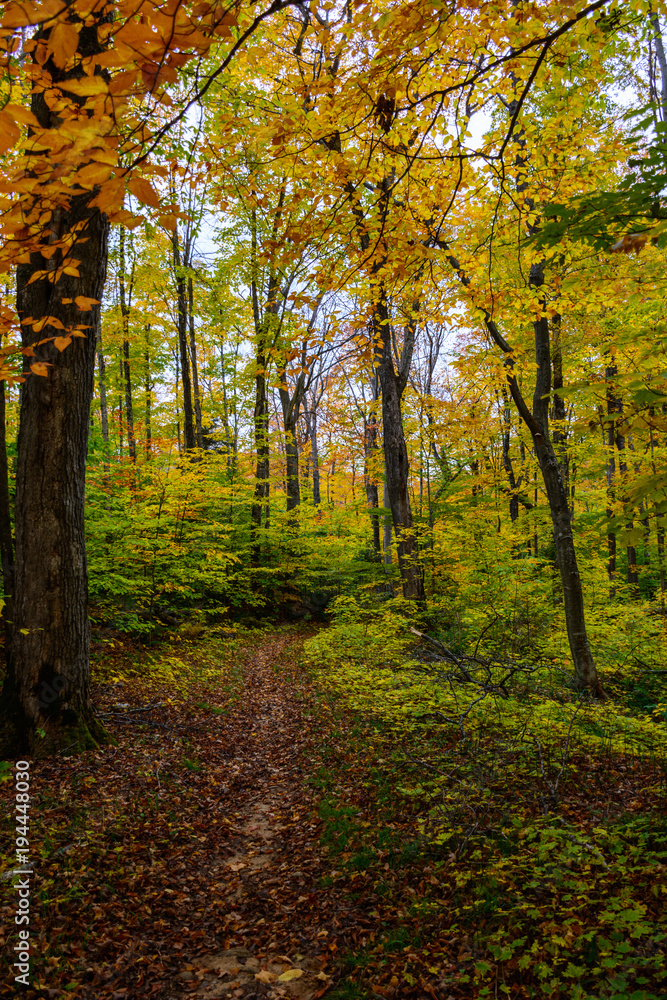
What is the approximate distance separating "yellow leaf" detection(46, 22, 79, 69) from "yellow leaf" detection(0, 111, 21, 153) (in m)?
0.28

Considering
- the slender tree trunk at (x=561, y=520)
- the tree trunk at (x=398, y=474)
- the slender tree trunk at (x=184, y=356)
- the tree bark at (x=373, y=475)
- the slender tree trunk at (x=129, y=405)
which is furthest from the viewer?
the tree bark at (x=373, y=475)

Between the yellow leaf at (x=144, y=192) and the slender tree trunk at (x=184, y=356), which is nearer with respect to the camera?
the yellow leaf at (x=144, y=192)

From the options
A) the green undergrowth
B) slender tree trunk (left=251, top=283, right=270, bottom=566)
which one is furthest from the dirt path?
slender tree trunk (left=251, top=283, right=270, bottom=566)

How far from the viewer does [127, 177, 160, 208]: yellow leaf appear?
1827mm

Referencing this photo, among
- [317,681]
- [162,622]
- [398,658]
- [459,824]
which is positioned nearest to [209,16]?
[459,824]

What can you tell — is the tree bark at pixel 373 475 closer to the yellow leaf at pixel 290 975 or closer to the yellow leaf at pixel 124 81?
the yellow leaf at pixel 290 975

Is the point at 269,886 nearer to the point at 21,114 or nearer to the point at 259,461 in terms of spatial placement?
the point at 21,114

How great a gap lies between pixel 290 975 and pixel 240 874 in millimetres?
1150

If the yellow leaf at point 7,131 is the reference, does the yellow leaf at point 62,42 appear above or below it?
above

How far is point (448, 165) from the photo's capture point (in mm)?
5191

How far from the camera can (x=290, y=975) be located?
9.47 ft

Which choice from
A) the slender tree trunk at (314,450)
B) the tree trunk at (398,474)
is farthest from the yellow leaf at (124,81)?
the slender tree trunk at (314,450)

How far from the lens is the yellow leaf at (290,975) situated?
9.39ft

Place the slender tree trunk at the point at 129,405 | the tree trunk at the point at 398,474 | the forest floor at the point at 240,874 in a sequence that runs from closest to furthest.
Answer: the forest floor at the point at 240,874 < the tree trunk at the point at 398,474 < the slender tree trunk at the point at 129,405
